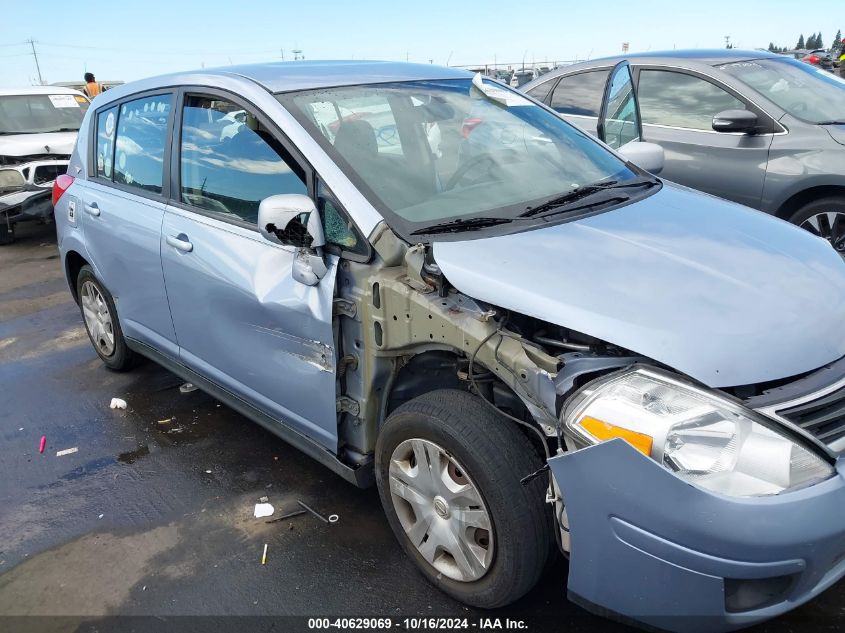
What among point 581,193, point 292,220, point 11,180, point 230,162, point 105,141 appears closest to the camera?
point 292,220

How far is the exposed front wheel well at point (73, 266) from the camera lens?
→ 175 inches

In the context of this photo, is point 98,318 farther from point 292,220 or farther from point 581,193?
point 581,193

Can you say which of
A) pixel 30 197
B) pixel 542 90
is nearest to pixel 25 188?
pixel 30 197

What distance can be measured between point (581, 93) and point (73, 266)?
426 cm

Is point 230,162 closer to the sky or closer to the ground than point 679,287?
closer to the sky

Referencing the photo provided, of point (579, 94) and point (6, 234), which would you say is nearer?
point (579, 94)

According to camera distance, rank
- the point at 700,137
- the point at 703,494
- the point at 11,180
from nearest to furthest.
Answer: the point at 703,494
the point at 700,137
the point at 11,180

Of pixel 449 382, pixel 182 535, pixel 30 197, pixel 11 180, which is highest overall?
pixel 449 382

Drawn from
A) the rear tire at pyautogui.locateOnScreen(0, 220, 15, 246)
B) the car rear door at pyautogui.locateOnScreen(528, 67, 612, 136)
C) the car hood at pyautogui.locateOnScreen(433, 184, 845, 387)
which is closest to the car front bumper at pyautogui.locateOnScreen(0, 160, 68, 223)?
the rear tire at pyautogui.locateOnScreen(0, 220, 15, 246)

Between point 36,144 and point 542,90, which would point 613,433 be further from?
point 36,144

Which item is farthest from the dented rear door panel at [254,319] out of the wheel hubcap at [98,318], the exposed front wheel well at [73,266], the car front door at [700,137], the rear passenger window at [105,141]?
the car front door at [700,137]

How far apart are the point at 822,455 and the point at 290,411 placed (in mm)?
1924

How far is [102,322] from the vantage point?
4.48 meters

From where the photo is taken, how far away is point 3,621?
98.4 inches
